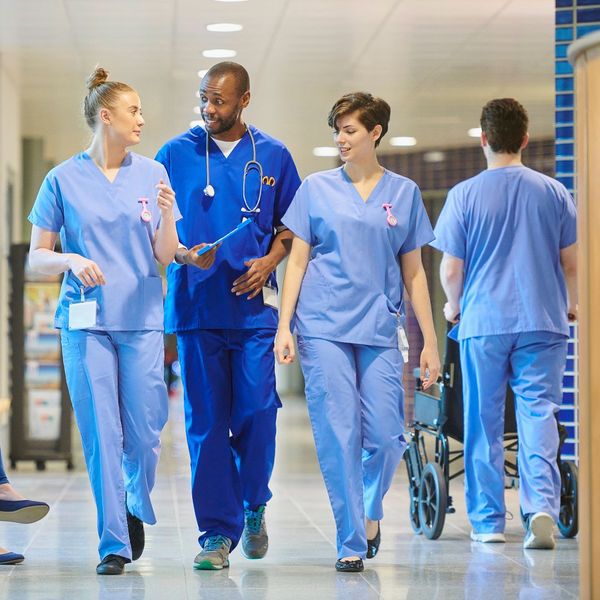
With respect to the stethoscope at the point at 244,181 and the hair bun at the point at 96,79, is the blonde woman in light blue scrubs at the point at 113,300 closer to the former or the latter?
the hair bun at the point at 96,79

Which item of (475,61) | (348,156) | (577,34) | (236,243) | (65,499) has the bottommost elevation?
(65,499)

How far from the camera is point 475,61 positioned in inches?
388

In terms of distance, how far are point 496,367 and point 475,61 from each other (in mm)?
5430

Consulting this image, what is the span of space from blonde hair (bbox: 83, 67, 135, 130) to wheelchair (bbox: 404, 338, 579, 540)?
5.92ft

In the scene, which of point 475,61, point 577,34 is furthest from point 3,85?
point 577,34

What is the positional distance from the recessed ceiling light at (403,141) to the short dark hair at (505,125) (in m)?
9.03

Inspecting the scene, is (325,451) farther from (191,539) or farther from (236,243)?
(191,539)

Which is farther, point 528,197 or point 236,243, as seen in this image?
point 528,197

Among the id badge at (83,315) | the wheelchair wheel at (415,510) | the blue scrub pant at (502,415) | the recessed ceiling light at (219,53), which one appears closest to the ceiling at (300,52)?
the recessed ceiling light at (219,53)

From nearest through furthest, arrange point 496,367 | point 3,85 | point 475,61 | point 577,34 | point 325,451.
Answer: point 325,451, point 496,367, point 577,34, point 475,61, point 3,85

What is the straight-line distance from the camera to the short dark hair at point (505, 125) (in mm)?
4875

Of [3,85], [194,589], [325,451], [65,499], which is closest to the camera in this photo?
[194,589]

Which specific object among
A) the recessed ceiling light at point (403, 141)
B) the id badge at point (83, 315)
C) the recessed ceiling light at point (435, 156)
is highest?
the recessed ceiling light at point (403, 141)

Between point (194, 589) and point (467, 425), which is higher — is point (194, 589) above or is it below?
below
